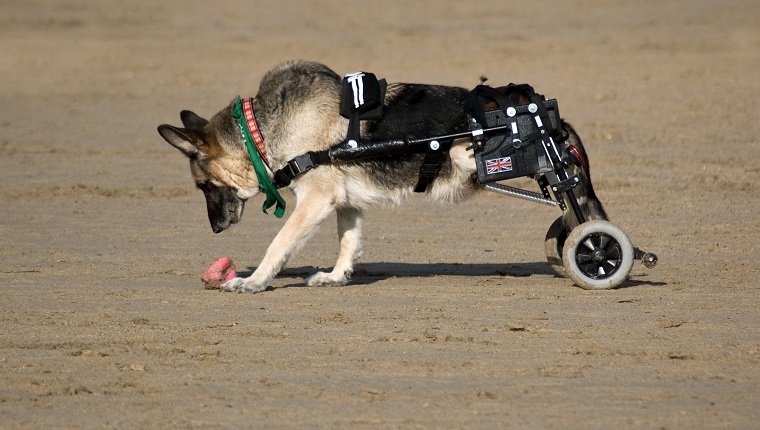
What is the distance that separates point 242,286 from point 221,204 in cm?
80

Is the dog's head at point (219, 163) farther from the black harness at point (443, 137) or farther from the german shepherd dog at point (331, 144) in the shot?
the black harness at point (443, 137)

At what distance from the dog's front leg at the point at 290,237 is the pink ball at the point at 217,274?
0.48 feet

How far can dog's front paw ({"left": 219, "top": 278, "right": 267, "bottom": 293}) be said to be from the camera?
937 centimetres

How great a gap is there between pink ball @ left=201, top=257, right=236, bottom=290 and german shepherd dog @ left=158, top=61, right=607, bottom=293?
13 centimetres

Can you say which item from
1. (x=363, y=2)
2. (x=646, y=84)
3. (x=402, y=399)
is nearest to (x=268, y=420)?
(x=402, y=399)

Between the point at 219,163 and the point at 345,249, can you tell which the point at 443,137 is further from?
the point at 219,163

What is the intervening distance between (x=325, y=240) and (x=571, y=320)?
4.11 m

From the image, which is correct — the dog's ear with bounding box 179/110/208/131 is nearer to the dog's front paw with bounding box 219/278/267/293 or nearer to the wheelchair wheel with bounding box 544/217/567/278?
the dog's front paw with bounding box 219/278/267/293

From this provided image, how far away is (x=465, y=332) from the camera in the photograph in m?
8.12

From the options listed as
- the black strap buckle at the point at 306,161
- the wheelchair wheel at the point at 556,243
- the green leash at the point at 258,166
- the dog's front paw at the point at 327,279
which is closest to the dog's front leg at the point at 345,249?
the dog's front paw at the point at 327,279

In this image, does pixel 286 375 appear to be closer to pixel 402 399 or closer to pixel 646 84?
pixel 402 399

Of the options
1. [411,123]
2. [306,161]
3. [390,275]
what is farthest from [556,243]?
[306,161]

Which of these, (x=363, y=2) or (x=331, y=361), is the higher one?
(x=363, y=2)

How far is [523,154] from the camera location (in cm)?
917
